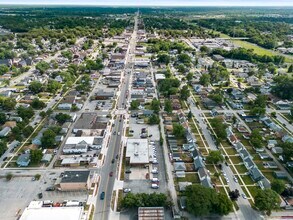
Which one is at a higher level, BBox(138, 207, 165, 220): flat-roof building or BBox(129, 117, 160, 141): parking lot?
BBox(129, 117, 160, 141): parking lot

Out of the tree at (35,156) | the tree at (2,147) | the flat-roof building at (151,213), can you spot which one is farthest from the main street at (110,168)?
the tree at (2,147)

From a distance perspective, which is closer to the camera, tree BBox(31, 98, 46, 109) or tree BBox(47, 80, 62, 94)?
tree BBox(31, 98, 46, 109)

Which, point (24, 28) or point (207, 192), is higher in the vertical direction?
point (24, 28)

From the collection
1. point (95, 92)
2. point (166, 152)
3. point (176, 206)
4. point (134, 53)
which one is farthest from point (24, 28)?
point (176, 206)

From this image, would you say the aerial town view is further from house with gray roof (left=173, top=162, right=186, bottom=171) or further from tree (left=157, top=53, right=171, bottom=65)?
tree (left=157, top=53, right=171, bottom=65)

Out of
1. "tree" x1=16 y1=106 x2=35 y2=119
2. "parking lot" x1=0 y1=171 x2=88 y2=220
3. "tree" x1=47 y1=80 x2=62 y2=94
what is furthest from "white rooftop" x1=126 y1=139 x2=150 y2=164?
"tree" x1=47 y1=80 x2=62 y2=94

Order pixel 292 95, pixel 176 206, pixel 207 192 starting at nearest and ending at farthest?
pixel 207 192
pixel 176 206
pixel 292 95

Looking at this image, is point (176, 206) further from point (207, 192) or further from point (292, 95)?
point (292, 95)
